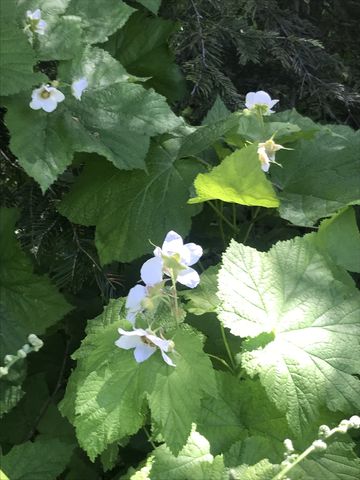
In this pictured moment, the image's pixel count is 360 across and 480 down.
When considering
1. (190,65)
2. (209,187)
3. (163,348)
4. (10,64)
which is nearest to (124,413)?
(163,348)

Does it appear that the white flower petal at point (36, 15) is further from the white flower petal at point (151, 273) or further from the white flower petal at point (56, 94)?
the white flower petal at point (151, 273)

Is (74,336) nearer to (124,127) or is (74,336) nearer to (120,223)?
(120,223)

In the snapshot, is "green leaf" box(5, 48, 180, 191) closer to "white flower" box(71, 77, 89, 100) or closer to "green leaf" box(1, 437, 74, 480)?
"white flower" box(71, 77, 89, 100)

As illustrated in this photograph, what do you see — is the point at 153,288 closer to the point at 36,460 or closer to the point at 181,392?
the point at 181,392

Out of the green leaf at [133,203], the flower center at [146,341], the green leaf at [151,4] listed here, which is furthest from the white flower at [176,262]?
the green leaf at [151,4]

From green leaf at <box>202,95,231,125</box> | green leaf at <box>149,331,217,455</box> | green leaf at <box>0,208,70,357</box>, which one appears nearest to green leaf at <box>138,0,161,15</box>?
green leaf at <box>202,95,231,125</box>
